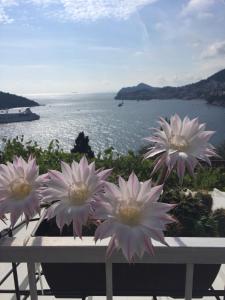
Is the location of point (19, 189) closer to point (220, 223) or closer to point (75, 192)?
point (75, 192)

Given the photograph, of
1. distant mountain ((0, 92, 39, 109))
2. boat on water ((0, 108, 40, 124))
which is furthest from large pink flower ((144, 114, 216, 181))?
distant mountain ((0, 92, 39, 109))

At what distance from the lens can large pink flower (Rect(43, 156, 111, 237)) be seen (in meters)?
0.88

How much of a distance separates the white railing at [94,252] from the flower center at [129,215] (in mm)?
144

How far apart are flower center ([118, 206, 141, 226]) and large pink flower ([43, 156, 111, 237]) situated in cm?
7

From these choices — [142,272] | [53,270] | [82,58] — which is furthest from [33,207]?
[82,58]

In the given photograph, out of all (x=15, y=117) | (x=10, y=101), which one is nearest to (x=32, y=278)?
(x=15, y=117)

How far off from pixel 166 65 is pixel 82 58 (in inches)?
577

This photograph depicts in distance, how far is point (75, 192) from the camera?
0.91 metres

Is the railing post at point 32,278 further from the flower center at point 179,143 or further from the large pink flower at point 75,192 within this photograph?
the flower center at point 179,143

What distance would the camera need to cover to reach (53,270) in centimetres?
113

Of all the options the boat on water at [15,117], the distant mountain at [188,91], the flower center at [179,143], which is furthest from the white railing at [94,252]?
the boat on water at [15,117]

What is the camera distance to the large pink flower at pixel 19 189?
3.07 ft

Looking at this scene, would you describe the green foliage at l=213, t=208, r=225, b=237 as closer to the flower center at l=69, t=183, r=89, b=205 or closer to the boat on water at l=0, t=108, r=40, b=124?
the flower center at l=69, t=183, r=89, b=205

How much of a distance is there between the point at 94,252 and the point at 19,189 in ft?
0.89
